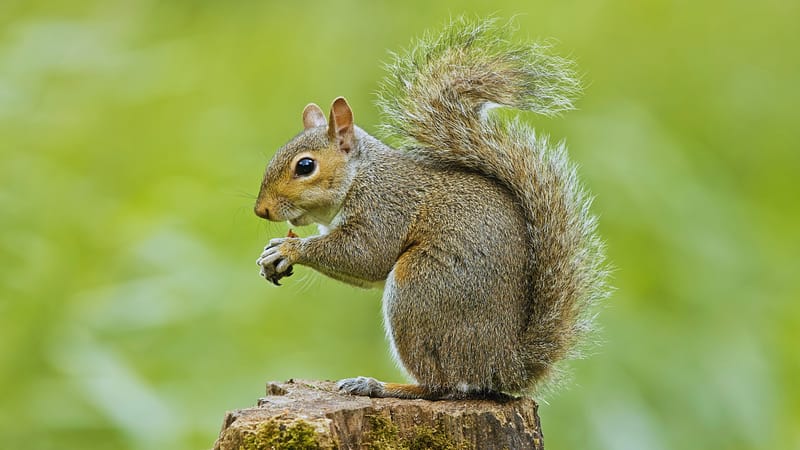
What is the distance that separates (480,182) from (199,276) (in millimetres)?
1194

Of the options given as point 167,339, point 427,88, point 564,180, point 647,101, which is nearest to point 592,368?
point 564,180

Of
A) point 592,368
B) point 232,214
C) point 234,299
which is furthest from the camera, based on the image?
point 232,214

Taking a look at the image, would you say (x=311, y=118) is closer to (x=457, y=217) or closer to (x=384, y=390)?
(x=457, y=217)

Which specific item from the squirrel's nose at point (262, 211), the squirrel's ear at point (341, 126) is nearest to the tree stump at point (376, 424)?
the squirrel's nose at point (262, 211)

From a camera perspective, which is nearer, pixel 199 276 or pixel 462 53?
pixel 462 53

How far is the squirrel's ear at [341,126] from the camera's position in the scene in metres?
3.20

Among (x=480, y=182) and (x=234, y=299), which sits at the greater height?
(x=234, y=299)

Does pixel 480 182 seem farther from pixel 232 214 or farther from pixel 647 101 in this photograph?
pixel 647 101

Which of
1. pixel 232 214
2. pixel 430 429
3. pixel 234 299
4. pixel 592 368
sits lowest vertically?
pixel 430 429

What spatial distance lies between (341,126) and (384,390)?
2.65 ft

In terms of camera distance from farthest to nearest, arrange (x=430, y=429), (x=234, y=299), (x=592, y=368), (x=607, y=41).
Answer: (x=607, y=41) → (x=234, y=299) → (x=592, y=368) → (x=430, y=429)

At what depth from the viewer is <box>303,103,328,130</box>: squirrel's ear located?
11.3 feet

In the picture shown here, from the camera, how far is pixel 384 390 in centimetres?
280

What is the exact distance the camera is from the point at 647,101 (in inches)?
204
